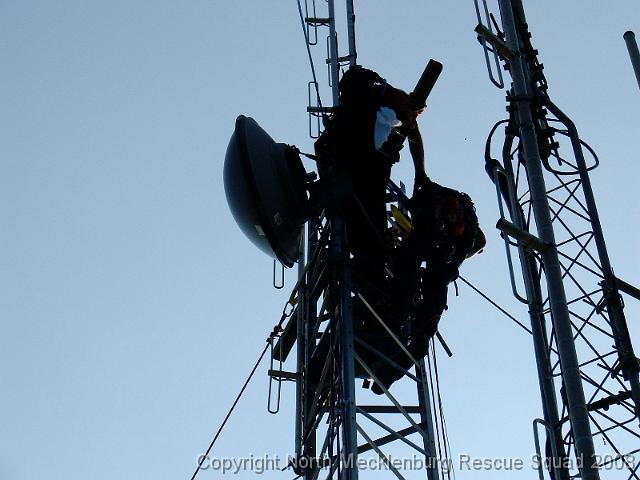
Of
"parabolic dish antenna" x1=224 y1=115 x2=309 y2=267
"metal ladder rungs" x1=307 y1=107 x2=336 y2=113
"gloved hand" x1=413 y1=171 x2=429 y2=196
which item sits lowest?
"parabolic dish antenna" x1=224 y1=115 x2=309 y2=267

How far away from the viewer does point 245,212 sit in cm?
946

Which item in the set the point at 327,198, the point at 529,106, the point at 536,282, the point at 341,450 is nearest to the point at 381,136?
the point at 327,198

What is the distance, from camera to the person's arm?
10.4 metres

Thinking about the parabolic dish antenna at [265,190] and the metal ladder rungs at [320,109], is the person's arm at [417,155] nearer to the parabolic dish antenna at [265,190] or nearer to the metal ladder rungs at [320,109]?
the metal ladder rungs at [320,109]

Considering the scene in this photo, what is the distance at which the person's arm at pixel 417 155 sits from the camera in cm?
1041

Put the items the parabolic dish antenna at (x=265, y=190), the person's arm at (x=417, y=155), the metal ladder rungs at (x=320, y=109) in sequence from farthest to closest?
1. the metal ladder rungs at (x=320, y=109)
2. the person's arm at (x=417, y=155)
3. the parabolic dish antenna at (x=265, y=190)

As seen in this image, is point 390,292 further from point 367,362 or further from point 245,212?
point 245,212

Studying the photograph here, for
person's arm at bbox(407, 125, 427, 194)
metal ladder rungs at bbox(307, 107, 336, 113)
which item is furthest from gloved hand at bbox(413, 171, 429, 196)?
metal ladder rungs at bbox(307, 107, 336, 113)

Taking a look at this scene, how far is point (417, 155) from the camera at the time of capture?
Result: 10.6 m

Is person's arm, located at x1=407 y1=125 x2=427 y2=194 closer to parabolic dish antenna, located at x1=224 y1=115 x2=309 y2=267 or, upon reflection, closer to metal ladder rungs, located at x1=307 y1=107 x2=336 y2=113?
metal ladder rungs, located at x1=307 y1=107 x2=336 y2=113

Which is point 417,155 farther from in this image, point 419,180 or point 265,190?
point 265,190

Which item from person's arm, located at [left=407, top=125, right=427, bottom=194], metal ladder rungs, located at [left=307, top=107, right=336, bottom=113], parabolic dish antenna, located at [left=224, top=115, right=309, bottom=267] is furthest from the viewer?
metal ladder rungs, located at [left=307, top=107, right=336, bottom=113]

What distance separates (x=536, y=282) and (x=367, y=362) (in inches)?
71.0

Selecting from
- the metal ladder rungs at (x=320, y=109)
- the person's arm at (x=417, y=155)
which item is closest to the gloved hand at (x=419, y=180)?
the person's arm at (x=417, y=155)
